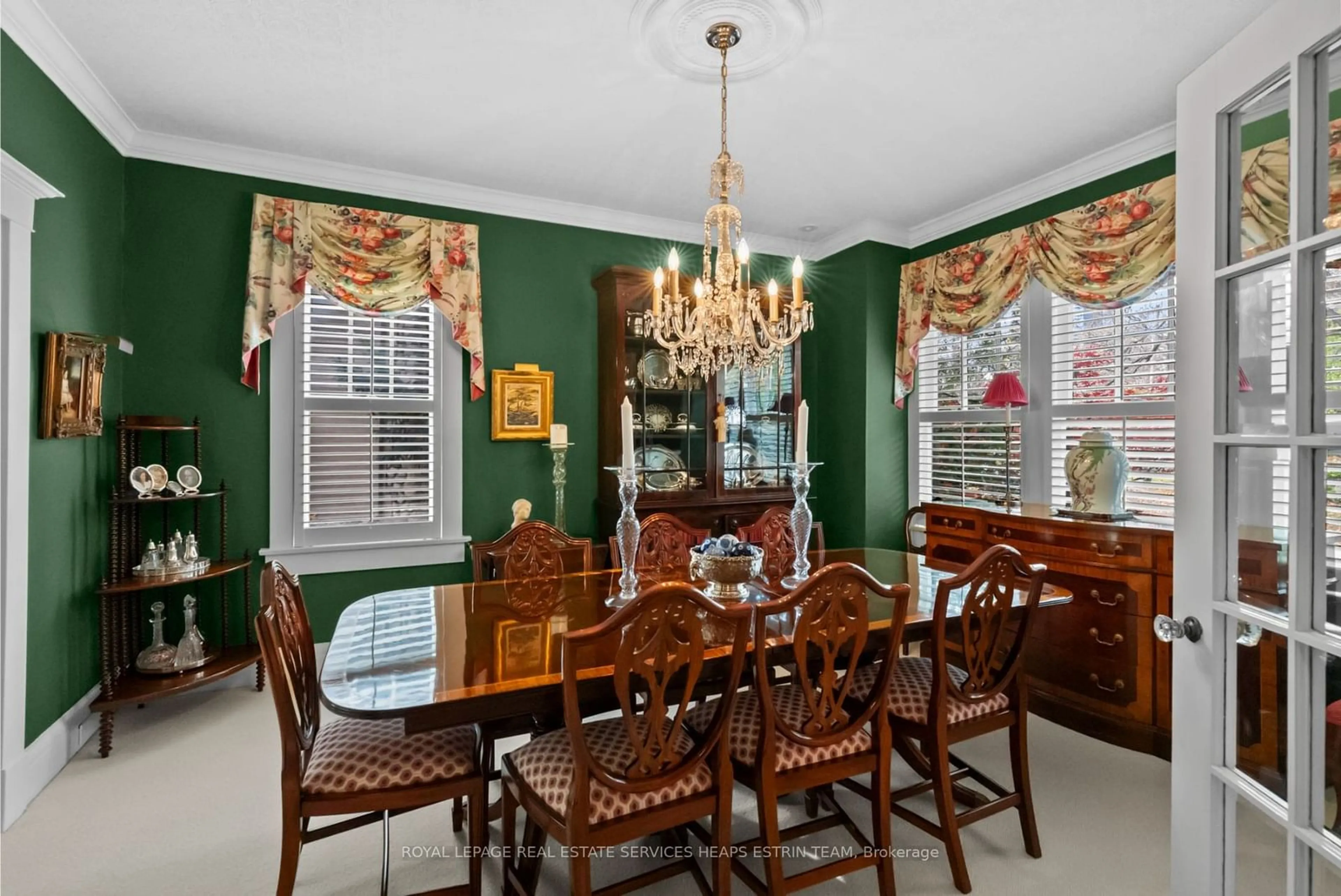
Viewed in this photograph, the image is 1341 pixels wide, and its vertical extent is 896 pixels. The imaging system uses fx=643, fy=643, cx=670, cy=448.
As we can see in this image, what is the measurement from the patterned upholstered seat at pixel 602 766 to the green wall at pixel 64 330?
6.69 feet

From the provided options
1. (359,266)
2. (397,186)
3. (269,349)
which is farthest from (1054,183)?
(269,349)

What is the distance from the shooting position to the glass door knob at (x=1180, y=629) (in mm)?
1238

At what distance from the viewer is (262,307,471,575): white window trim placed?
3.33 metres

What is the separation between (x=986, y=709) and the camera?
204cm

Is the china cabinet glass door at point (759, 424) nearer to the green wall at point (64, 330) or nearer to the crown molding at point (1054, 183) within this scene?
the crown molding at point (1054, 183)

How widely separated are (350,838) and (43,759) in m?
1.29

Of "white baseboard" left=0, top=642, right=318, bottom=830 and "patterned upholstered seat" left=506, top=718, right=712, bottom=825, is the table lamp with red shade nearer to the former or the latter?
"patterned upholstered seat" left=506, top=718, right=712, bottom=825

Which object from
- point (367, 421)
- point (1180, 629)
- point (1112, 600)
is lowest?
point (1112, 600)

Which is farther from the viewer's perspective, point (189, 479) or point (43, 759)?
point (189, 479)

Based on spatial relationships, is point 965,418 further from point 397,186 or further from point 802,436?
point 397,186

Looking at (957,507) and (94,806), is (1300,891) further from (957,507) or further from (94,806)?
(94,806)

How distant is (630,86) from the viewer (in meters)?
2.57

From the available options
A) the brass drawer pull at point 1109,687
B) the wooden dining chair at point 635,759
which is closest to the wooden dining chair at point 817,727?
the wooden dining chair at point 635,759

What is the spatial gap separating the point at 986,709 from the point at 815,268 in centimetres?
345
